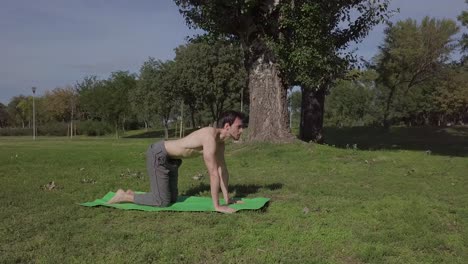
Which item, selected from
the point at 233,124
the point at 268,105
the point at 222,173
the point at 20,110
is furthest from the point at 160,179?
the point at 20,110

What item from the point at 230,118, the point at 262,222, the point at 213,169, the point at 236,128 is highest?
the point at 230,118

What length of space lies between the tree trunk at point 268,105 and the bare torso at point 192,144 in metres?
8.69

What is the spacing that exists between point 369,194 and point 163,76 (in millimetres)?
48143

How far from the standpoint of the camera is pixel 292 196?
847 cm

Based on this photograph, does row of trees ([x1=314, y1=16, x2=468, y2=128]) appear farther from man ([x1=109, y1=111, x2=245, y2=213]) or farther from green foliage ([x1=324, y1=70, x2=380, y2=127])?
man ([x1=109, y1=111, x2=245, y2=213])

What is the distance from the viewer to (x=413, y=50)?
3950 cm

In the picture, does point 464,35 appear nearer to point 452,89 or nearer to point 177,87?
point 452,89

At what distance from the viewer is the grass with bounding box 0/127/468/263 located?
523 cm

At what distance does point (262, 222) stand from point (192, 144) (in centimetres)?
165

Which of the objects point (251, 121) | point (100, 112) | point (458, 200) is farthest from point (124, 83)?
point (458, 200)

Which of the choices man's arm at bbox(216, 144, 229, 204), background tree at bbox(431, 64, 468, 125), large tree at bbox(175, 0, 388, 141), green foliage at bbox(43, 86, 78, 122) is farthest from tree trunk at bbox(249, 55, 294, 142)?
green foliage at bbox(43, 86, 78, 122)

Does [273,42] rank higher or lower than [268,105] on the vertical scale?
higher

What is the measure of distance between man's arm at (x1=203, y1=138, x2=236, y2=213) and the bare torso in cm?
11

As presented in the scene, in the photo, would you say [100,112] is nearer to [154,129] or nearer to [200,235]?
[154,129]
